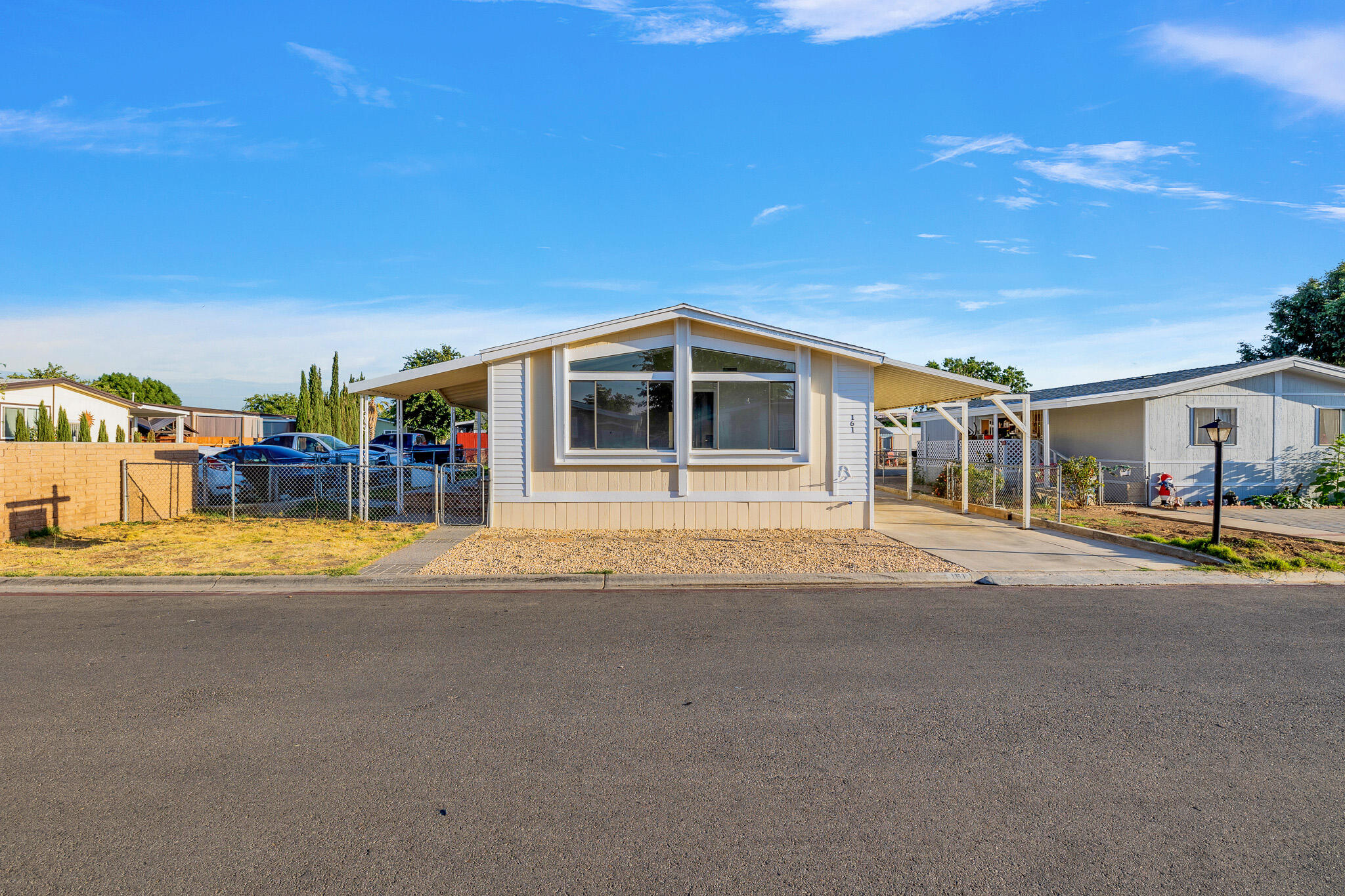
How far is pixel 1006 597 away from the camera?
26.5ft

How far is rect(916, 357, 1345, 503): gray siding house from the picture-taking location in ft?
60.8

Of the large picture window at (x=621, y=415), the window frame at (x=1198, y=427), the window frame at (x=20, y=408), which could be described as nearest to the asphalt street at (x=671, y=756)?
the large picture window at (x=621, y=415)

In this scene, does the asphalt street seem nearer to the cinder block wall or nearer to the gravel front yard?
the gravel front yard

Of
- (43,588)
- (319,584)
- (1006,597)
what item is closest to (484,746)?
(319,584)

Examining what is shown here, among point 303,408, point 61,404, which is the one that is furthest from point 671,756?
point 303,408

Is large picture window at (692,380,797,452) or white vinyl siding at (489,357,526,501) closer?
white vinyl siding at (489,357,526,501)

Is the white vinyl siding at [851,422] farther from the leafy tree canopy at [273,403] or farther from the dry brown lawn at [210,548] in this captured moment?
the leafy tree canopy at [273,403]

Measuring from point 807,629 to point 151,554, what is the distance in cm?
907

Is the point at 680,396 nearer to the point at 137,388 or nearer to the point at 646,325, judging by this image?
the point at 646,325

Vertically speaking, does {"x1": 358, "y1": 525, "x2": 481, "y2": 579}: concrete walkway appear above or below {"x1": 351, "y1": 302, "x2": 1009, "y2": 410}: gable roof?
below

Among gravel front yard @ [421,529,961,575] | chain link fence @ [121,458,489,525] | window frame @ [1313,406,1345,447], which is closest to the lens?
gravel front yard @ [421,529,961,575]

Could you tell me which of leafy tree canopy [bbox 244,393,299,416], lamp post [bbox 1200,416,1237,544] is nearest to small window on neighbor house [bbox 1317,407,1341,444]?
lamp post [bbox 1200,416,1237,544]

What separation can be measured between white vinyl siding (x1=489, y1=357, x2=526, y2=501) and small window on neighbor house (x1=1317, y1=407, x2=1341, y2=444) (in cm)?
2018

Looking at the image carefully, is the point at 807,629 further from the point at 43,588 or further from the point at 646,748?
the point at 43,588
